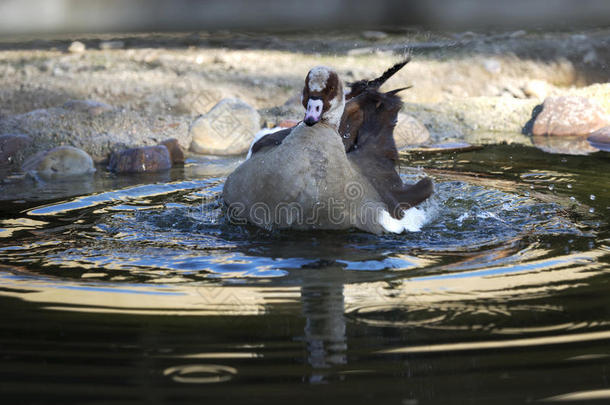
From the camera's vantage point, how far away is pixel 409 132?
397 inches

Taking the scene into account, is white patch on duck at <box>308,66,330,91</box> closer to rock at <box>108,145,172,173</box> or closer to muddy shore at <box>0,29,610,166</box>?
rock at <box>108,145,172,173</box>

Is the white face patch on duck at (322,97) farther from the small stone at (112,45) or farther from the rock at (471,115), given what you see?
the small stone at (112,45)

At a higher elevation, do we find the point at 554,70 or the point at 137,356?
the point at 554,70

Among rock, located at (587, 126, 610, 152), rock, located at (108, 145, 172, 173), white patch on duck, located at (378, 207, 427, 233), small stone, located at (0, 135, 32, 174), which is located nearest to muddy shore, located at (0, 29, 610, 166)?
small stone, located at (0, 135, 32, 174)

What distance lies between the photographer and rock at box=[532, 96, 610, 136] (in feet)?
35.0

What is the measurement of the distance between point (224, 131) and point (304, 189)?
162 inches

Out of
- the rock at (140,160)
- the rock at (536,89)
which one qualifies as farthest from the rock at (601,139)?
the rock at (140,160)

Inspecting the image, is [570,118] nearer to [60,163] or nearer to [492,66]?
[492,66]

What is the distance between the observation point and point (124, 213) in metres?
6.40

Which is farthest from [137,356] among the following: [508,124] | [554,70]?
[554,70]

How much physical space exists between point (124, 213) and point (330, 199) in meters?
1.61

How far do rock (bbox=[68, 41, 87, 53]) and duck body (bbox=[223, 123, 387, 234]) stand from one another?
344 inches

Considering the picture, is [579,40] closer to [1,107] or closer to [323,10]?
[323,10]

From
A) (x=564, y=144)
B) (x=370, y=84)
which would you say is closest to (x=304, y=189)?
(x=370, y=84)
